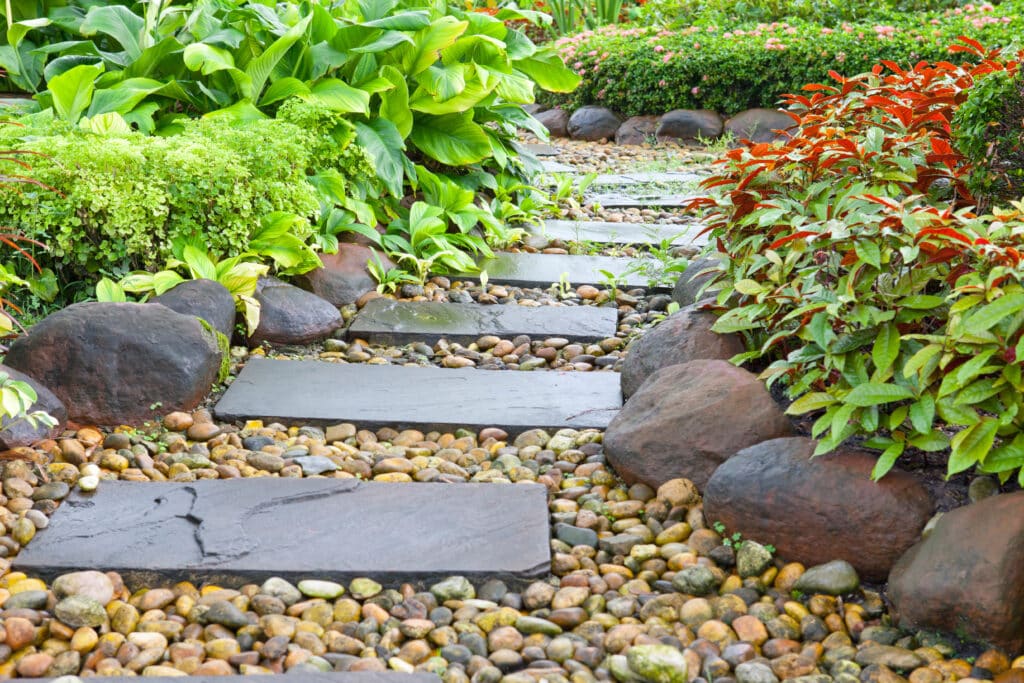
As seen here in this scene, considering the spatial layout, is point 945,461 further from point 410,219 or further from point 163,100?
point 163,100

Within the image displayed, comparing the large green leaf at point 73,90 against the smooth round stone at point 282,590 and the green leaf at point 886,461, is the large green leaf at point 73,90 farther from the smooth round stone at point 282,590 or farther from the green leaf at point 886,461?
the green leaf at point 886,461

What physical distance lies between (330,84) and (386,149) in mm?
359

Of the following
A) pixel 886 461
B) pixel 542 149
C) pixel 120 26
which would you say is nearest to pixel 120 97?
pixel 120 26

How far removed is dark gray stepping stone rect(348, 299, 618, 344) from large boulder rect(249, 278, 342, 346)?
4.0 inches

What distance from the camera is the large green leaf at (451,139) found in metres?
4.73

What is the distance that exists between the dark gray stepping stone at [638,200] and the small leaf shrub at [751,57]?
2.66 m

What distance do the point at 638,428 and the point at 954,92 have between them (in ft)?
5.10

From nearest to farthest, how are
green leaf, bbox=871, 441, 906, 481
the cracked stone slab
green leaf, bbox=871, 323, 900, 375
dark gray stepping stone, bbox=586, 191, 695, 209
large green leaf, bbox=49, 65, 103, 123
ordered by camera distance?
the cracked stone slab
green leaf, bbox=871, 441, 906, 481
green leaf, bbox=871, 323, 900, 375
large green leaf, bbox=49, 65, 103, 123
dark gray stepping stone, bbox=586, 191, 695, 209

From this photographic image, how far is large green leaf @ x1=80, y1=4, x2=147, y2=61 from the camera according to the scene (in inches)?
167

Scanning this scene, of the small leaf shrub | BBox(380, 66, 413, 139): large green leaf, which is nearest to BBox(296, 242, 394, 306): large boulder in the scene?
BBox(380, 66, 413, 139): large green leaf

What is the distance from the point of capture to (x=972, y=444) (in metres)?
1.99

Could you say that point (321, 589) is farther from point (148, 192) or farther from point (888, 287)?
point (148, 192)

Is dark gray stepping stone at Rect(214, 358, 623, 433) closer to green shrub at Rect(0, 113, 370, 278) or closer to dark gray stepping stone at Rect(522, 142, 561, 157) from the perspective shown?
green shrub at Rect(0, 113, 370, 278)

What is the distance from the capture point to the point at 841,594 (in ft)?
6.73
